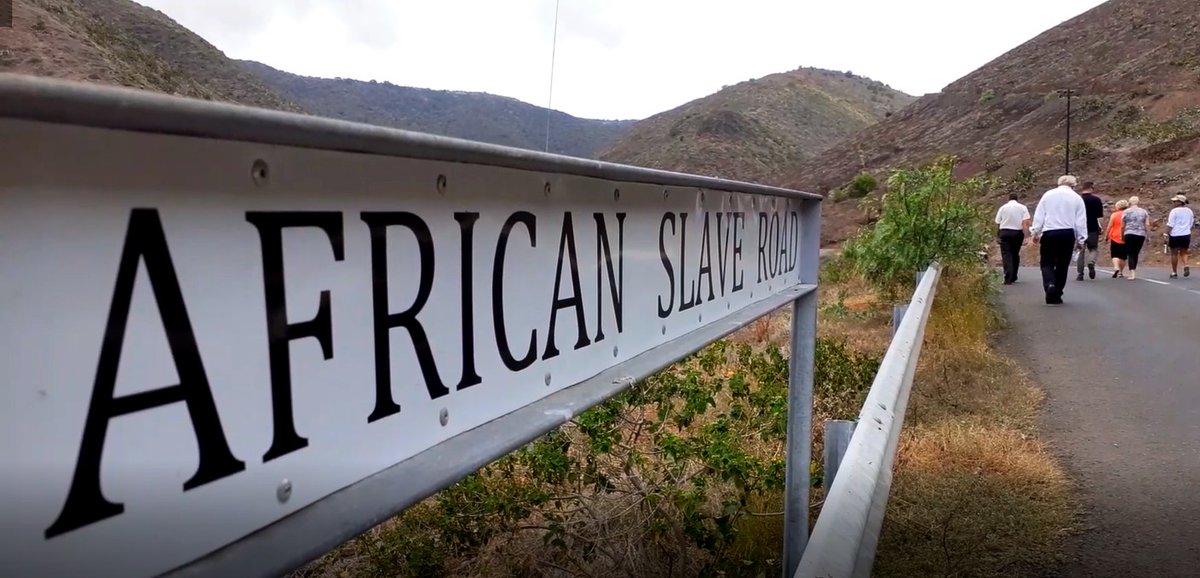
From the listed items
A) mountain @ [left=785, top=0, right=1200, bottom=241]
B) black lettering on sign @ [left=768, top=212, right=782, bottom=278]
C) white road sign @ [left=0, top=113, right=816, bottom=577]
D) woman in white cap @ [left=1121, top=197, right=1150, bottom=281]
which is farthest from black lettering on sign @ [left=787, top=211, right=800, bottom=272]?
mountain @ [left=785, top=0, right=1200, bottom=241]

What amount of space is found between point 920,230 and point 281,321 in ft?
33.1

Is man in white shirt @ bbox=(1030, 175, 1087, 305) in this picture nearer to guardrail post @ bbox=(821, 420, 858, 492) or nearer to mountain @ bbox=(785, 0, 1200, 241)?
guardrail post @ bbox=(821, 420, 858, 492)

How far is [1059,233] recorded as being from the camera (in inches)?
453

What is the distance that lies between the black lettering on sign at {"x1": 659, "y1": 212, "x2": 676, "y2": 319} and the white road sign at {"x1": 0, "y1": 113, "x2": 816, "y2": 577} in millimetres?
557

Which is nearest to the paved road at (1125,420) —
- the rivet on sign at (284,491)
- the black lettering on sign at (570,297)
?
the black lettering on sign at (570,297)

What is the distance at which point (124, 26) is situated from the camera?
532 centimetres

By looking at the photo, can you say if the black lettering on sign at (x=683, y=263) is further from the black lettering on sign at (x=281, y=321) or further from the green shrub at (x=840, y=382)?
the green shrub at (x=840, y=382)

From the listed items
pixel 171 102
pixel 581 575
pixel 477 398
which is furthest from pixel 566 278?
pixel 581 575

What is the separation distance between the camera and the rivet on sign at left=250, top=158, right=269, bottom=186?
0.95 metres

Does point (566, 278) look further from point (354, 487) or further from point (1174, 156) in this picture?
point (1174, 156)

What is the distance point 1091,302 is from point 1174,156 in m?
26.6

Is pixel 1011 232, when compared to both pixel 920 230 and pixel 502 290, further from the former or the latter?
pixel 502 290

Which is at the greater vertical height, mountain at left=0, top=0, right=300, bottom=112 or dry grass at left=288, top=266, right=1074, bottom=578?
mountain at left=0, top=0, right=300, bottom=112

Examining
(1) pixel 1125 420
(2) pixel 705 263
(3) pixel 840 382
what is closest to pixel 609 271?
(2) pixel 705 263
